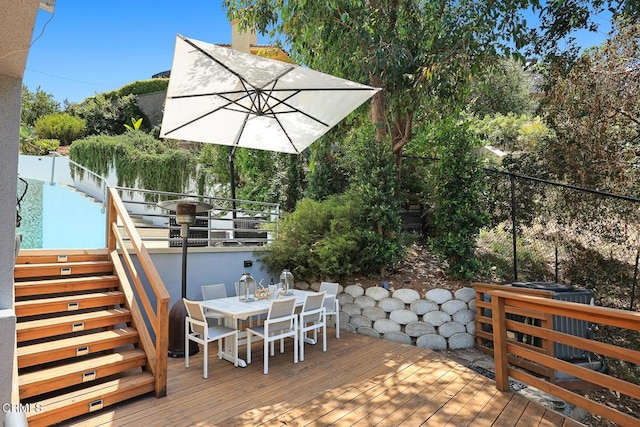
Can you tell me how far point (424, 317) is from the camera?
5.26 metres

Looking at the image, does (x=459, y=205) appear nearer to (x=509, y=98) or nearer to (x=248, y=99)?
(x=248, y=99)

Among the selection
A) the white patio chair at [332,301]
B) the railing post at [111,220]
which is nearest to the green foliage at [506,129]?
the white patio chair at [332,301]

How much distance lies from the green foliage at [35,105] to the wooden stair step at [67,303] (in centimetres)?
1576

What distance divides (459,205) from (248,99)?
3.39 m

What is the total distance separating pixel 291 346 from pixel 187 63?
374cm

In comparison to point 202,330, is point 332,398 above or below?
below

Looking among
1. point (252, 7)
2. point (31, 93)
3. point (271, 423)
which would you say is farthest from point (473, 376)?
point (31, 93)

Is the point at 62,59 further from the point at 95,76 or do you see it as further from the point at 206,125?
the point at 206,125

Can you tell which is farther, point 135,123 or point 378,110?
point 135,123

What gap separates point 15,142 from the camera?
88.7 inches

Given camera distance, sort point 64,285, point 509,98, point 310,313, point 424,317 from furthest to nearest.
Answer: point 509,98 < point 424,317 < point 310,313 < point 64,285

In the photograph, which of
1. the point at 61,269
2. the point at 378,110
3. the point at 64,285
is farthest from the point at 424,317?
the point at 61,269

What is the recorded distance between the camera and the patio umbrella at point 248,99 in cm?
423

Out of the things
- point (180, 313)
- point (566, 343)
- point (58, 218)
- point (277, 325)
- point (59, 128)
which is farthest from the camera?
point (59, 128)
